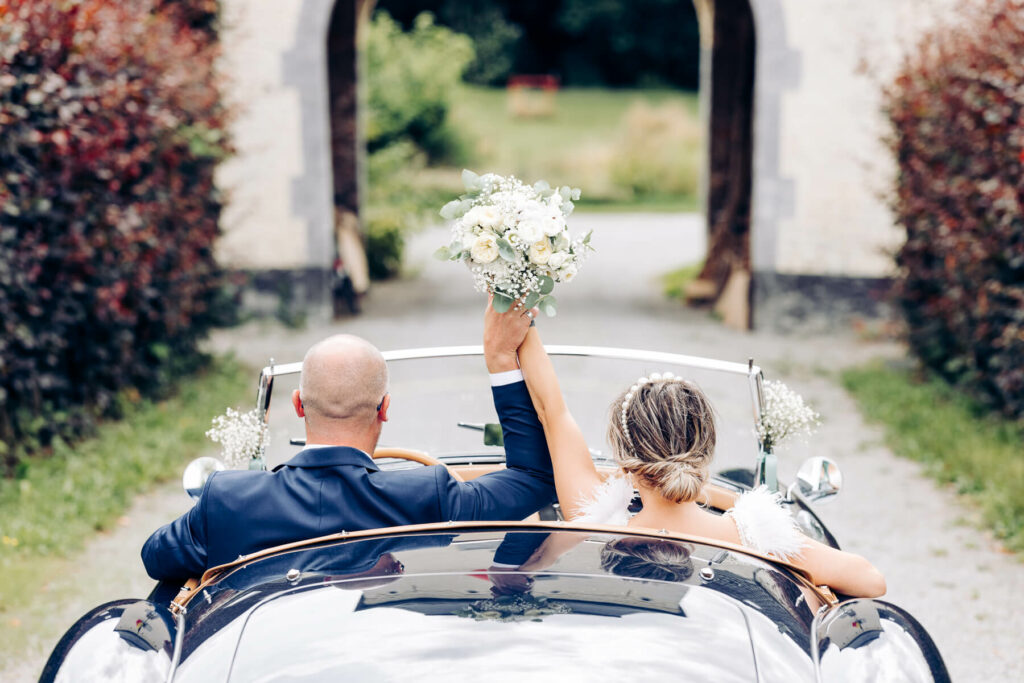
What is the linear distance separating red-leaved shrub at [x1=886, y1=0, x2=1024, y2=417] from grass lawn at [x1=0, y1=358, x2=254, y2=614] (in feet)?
16.7

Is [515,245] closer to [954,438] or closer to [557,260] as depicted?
[557,260]

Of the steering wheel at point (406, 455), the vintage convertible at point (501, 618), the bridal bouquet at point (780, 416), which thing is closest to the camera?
the vintage convertible at point (501, 618)

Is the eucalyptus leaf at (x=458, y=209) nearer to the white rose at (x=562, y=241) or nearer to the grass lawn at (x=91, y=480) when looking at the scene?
the white rose at (x=562, y=241)

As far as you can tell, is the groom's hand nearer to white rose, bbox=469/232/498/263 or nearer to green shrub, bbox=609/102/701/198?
white rose, bbox=469/232/498/263

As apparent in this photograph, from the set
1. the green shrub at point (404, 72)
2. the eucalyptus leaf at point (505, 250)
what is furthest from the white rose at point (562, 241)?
the green shrub at point (404, 72)

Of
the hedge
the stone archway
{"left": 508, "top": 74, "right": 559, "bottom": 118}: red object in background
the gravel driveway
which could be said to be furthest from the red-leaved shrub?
{"left": 508, "top": 74, "right": 559, "bottom": 118}: red object in background

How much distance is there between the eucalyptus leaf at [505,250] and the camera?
106 inches

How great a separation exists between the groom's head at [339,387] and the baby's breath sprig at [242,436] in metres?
0.82

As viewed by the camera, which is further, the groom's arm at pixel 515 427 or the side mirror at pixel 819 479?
the side mirror at pixel 819 479

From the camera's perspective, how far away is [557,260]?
2.73m

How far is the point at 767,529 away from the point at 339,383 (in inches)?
40.9

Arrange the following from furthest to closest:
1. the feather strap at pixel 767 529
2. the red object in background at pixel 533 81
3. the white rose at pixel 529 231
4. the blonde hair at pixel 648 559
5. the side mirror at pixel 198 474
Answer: the red object in background at pixel 533 81 → the side mirror at pixel 198 474 → the white rose at pixel 529 231 → the feather strap at pixel 767 529 → the blonde hair at pixel 648 559

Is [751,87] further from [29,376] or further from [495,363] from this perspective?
[495,363]

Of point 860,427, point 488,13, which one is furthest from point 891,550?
point 488,13
